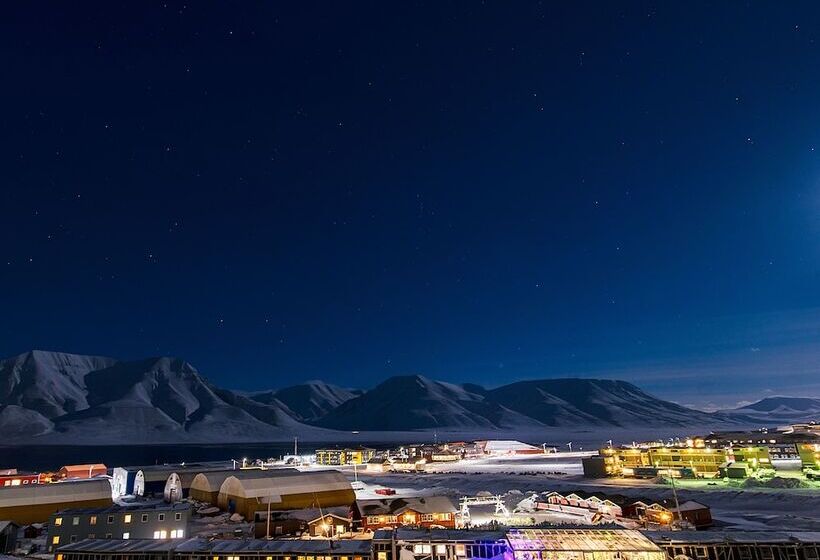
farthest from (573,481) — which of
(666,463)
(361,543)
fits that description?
(361,543)

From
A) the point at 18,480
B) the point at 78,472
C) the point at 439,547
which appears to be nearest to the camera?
the point at 439,547

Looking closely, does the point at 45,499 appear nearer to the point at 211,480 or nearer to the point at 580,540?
the point at 211,480

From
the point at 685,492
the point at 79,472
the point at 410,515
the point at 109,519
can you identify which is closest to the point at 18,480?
the point at 79,472

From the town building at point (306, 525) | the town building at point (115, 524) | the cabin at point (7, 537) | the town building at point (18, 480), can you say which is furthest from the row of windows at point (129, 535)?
the town building at point (18, 480)

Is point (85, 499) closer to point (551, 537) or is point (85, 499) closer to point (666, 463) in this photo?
point (551, 537)

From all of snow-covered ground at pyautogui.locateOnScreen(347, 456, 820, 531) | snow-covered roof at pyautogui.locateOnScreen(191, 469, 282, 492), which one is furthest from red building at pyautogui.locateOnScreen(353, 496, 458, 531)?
snow-covered roof at pyautogui.locateOnScreen(191, 469, 282, 492)

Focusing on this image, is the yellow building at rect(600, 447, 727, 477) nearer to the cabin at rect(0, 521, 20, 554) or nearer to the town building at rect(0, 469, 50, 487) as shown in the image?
the cabin at rect(0, 521, 20, 554)
